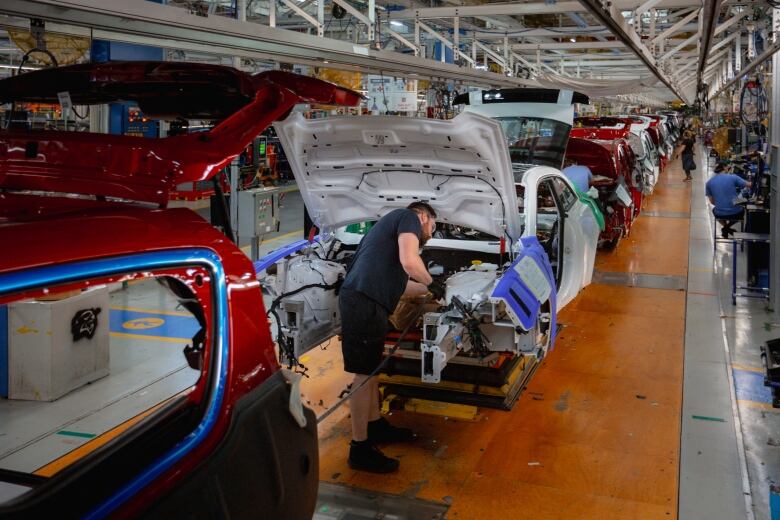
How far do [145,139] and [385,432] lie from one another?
9.18ft

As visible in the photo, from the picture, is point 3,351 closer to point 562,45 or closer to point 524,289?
point 524,289

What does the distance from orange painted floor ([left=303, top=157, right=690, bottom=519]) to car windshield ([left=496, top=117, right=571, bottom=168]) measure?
1.86m

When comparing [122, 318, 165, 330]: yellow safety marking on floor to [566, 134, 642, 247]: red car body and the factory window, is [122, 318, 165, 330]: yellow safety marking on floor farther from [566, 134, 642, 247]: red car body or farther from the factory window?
[566, 134, 642, 247]: red car body

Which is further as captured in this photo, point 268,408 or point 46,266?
point 268,408

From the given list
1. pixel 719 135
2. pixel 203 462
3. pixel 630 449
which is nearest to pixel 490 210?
pixel 630 449

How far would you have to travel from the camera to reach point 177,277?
2.06m

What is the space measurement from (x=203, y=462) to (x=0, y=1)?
275cm

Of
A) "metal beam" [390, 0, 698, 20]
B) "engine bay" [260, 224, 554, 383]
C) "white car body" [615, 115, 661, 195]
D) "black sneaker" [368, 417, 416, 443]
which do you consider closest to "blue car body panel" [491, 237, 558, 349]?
"engine bay" [260, 224, 554, 383]

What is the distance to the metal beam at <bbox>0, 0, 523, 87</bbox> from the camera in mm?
3805

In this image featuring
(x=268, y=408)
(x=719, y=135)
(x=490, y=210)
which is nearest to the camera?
(x=268, y=408)

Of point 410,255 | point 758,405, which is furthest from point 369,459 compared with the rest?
point 758,405

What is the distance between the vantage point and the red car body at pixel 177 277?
1.84 m

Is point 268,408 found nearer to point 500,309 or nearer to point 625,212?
point 500,309

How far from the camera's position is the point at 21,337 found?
5328 millimetres
